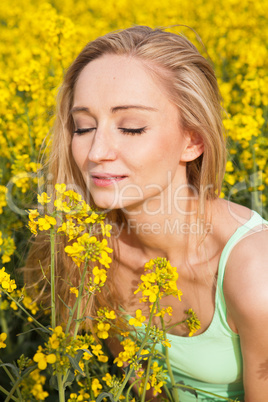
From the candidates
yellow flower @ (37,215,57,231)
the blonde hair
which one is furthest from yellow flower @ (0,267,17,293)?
the blonde hair

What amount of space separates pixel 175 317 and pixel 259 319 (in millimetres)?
406

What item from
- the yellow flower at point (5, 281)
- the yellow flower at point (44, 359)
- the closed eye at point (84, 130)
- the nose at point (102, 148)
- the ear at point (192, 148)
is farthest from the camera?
the ear at point (192, 148)

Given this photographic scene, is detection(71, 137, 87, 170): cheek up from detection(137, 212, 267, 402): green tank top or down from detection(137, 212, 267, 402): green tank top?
up

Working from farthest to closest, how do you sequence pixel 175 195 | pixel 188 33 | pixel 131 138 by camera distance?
pixel 188 33 → pixel 175 195 → pixel 131 138

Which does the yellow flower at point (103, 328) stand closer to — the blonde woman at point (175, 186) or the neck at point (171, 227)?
the blonde woman at point (175, 186)

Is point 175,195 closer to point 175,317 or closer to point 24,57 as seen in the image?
point 175,317

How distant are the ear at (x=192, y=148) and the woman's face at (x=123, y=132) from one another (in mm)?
51

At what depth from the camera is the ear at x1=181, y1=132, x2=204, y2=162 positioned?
1536 mm

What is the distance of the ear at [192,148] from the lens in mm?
1536

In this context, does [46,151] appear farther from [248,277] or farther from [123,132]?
[248,277]

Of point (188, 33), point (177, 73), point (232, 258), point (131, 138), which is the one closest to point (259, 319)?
point (232, 258)

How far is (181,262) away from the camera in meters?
1.70

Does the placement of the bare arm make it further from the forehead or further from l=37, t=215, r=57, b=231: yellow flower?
l=37, t=215, r=57, b=231: yellow flower

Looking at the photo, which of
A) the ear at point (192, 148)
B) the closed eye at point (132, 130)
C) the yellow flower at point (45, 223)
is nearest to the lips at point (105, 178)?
the closed eye at point (132, 130)
